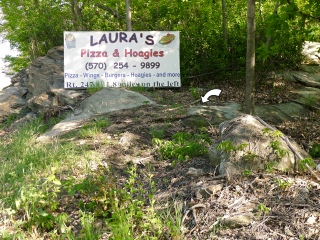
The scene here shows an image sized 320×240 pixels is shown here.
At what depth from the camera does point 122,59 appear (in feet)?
37.7

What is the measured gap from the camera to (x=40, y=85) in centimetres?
1312

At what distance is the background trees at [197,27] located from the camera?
10.9 m

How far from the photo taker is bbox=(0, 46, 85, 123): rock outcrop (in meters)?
10.9

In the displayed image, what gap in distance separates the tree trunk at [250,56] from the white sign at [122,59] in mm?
4429

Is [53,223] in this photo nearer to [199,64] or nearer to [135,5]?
[199,64]

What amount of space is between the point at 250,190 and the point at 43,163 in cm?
261

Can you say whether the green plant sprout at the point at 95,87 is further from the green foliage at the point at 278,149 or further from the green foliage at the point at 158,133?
the green foliage at the point at 278,149

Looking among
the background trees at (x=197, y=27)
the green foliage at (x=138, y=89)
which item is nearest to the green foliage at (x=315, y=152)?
the background trees at (x=197, y=27)

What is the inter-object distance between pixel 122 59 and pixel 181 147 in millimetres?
6592

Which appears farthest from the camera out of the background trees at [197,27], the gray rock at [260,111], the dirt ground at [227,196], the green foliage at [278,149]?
the background trees at [197,27]

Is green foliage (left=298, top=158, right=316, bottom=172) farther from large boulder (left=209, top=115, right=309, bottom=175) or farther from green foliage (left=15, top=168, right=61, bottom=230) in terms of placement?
green foliage (left=15, top=168, right=61, bottom=230)

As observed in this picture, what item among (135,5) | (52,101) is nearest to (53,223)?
(52,101)

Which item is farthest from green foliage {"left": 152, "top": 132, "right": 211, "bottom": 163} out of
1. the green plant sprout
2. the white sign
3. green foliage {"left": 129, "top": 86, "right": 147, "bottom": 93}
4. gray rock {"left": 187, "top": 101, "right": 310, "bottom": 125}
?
the white sign

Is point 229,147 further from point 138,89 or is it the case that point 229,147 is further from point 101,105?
point 138,89
